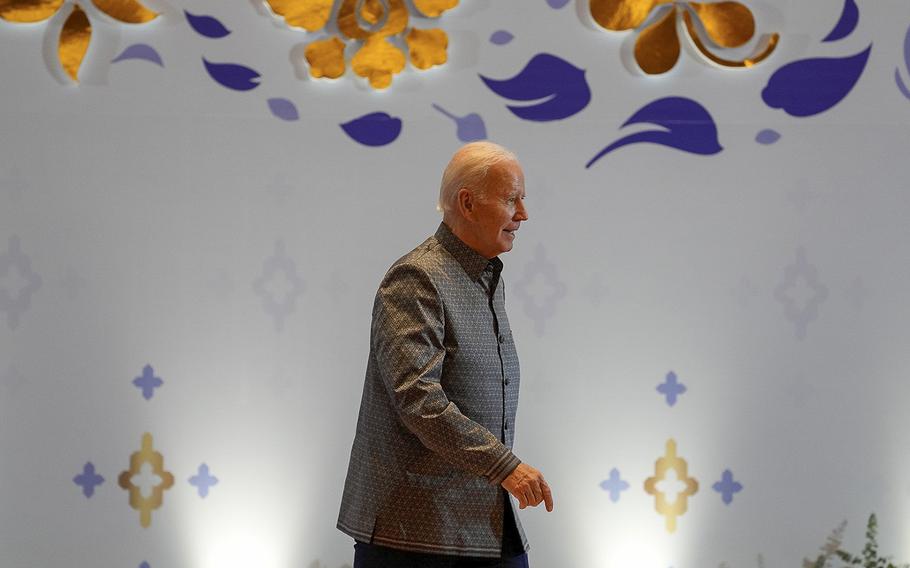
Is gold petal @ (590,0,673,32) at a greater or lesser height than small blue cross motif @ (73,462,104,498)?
greater

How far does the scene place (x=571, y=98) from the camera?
335 centimetres

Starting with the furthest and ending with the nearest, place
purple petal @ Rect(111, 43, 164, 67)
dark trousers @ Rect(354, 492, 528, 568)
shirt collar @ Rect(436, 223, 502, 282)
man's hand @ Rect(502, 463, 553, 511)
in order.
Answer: purple petal @ Rect(111, 43, 164, 67) < shirt collar @ Rect(436, 223, 502, 282) < dark trousers @ Rect(354, 492, 528, 568) < man's hand @ Rect(502, 463, 553, 511)

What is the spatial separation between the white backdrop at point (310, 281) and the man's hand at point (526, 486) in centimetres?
142

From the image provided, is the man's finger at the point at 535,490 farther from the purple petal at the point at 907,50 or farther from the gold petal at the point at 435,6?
the purple petal at the point at 907,50

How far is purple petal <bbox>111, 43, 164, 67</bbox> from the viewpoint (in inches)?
131

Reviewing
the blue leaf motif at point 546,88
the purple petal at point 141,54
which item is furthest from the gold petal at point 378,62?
the purple petal at point 141,54

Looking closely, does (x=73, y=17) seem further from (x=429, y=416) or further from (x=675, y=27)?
(x=429, y=416)

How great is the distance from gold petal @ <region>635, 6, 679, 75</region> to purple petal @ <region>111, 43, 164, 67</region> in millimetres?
1446

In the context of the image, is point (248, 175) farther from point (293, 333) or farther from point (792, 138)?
point (792, 138)

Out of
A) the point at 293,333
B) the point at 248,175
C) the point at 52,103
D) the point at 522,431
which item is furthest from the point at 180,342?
the point at 522,431

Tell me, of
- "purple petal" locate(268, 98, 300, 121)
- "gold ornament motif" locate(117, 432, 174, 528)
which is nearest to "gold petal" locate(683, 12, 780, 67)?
"purple petal" locate(268, 98, 300, 121)

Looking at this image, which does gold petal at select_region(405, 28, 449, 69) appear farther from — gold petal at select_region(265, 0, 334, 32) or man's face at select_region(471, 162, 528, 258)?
man's face at select_region(471, 162, 528, 258)

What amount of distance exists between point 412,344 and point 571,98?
1580 millimetres

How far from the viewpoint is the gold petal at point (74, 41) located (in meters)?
3.33
